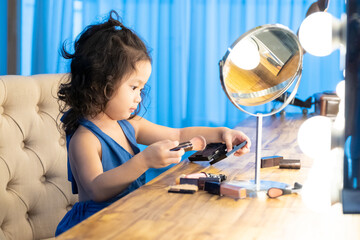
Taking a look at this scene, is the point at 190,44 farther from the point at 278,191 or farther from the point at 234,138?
the point at 278,191

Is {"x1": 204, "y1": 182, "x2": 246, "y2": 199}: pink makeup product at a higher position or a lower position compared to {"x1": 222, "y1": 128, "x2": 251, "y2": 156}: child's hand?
lower

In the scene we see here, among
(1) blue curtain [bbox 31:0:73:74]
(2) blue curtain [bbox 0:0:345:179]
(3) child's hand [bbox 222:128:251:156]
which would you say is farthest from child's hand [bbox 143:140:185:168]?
(1) blue curtain [bbox 31:0:73:74]

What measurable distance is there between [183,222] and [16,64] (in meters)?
2.75

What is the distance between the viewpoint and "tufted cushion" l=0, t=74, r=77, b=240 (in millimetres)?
1464

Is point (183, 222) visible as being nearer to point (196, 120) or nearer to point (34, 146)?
point (34, 146)

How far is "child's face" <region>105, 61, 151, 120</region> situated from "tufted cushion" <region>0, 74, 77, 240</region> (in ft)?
0.93

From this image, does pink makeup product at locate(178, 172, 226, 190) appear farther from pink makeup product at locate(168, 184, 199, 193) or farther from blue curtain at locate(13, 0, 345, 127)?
blue curtain at locate(13, 0, 345, 127)

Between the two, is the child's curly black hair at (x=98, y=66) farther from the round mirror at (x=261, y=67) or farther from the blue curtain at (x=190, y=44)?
the blue curtain at (x=190, y=44)

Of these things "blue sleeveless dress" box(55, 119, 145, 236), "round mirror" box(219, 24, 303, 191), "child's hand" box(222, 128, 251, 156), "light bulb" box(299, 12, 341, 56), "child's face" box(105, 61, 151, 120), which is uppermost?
"light bulb" box(299, 12, 341, 56)

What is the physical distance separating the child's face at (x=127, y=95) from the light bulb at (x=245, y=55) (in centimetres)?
43

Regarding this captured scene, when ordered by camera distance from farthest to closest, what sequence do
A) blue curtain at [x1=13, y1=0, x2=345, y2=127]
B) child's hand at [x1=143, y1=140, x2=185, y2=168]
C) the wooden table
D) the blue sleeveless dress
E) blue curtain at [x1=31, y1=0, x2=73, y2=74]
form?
blue curtain at [x1=31, y1=0, x2=73, y2=74] < blue curtain at [x1=13, y1=0, x2=345, y2=127] < the blue sleeveless dress < child's hand at [x1=143, y1=140, x2=185, y2=168] < the wooden table

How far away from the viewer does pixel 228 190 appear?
3.15 ft

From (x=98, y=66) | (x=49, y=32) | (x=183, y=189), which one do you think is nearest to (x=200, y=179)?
(x=183, y=189)

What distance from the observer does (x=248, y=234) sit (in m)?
0.75
